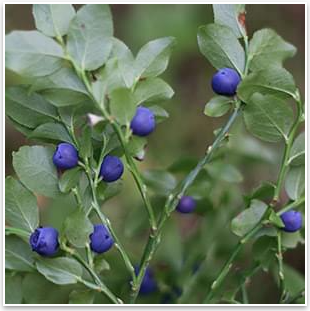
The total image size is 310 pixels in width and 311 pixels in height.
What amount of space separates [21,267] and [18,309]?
3.1 inches

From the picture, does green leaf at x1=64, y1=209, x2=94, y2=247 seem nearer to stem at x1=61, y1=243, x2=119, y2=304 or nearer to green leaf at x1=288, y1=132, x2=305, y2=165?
stem at x1=61, y1=243, x2=119, y2=304

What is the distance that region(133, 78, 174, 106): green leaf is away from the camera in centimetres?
97

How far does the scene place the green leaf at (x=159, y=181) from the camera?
131 centimetres

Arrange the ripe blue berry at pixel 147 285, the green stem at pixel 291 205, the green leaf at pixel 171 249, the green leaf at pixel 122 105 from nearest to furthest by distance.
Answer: the green leaf at pixel 122 105, the green stem at pixel 291 205, the ripe blue berry at pixel 147 285, the green leaf at pixel 171 249

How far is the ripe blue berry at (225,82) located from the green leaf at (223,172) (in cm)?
36

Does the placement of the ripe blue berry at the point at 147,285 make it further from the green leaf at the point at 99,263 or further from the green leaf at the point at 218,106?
the green leaf at the point at 218,106

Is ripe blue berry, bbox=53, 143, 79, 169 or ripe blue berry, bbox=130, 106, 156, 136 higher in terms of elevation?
ripe blue berry, bbox=130, 106, 156, 136

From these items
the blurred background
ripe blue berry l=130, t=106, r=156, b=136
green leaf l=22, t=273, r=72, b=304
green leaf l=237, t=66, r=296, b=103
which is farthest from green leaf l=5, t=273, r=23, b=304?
green leaf l=237, t=66, r=296, b=103

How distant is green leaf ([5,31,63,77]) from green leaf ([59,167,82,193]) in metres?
0.15

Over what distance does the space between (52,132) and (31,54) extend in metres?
0.12

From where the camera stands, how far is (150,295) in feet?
4.62

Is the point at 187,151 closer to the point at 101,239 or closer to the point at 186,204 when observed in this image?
the point at 186,204

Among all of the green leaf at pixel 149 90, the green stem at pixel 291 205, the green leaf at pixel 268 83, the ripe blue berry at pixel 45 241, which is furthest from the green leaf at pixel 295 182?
the ripe blue berry at pixel 45 241

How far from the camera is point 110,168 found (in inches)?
39.0
